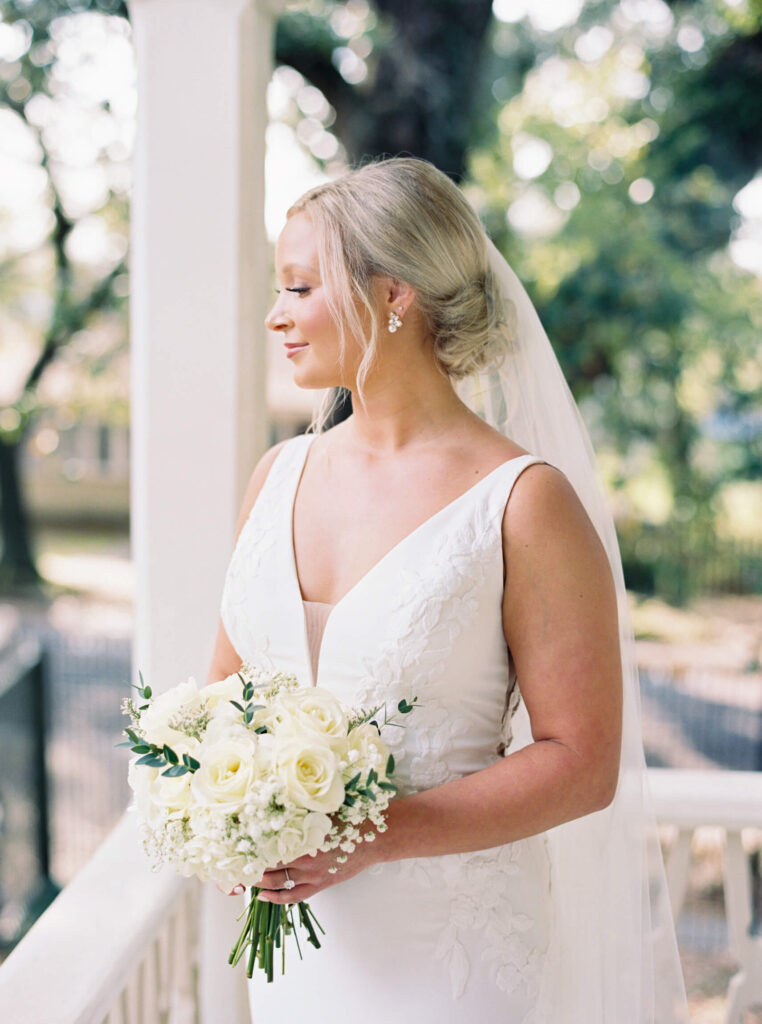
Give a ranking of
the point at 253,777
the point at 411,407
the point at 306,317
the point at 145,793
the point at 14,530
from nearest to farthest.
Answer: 1. the point at 253,777
2. the point at 145,793
3. the point at 306,317
4. the point at 411,407
5. the point at 14,530

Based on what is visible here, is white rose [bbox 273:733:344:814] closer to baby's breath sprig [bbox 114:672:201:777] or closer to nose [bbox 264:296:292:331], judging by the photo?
baby's breath sprig [bbox 114:672:201:777]

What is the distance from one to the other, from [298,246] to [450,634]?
669mm

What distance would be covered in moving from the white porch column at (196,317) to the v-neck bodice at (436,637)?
0.57m

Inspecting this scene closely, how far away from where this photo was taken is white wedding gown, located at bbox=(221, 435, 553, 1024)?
4.91ft

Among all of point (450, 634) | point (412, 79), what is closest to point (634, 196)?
point (412, 79)

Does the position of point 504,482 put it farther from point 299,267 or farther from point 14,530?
point 14,530

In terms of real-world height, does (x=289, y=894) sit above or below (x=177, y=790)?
below

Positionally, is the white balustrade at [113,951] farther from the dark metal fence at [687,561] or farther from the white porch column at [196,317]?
the dark metal fence at [687,561]

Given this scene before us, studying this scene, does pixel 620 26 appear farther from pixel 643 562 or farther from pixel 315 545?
pixel 315 545

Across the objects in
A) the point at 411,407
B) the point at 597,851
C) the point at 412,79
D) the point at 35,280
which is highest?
the point at 412,79

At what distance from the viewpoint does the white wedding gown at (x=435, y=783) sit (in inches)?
58.9

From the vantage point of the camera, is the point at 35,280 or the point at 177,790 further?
the point at 35,280

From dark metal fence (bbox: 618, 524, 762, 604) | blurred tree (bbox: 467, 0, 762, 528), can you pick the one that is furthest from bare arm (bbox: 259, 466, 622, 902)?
dark metal fence (bbox: 618, 524, 762, 604)

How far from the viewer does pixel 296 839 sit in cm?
123
